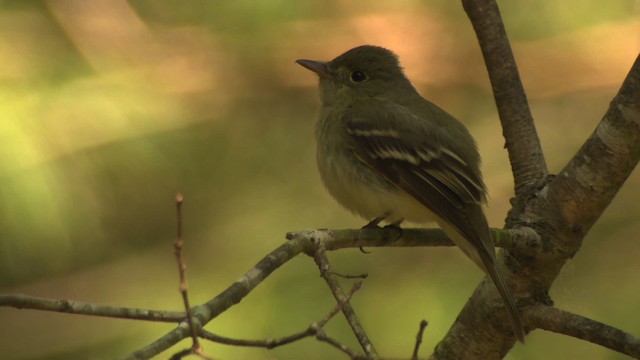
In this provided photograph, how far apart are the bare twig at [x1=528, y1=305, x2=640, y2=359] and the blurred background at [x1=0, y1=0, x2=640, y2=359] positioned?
1.07 m

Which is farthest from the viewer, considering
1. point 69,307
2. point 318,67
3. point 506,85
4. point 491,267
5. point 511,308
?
point 318,67

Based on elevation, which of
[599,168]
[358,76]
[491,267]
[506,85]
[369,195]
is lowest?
[491,267]

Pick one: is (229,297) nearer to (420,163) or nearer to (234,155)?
(420,163)

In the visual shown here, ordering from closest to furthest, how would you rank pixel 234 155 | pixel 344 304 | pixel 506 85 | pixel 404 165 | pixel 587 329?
pixel 344 304 → pixel 587 329 → pixel 506 85 → pixel 404 165 → pixel 234 155

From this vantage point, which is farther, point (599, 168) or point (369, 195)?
point (369, 195)

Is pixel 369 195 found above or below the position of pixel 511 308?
above

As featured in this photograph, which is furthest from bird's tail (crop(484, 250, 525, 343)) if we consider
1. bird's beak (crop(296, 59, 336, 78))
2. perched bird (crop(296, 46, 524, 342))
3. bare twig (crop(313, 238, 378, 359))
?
bird's beak (crop(296, 59, 336, 78))

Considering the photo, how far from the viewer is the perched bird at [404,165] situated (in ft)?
13.8

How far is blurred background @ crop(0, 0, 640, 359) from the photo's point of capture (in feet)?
16.4

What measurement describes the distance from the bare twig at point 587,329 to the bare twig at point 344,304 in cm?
70

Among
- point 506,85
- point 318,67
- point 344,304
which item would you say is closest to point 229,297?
point 344,304

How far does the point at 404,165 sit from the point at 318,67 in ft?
3.00

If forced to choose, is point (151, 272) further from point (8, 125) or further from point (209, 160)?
point (8, 125)

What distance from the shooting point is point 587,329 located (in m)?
3.23
